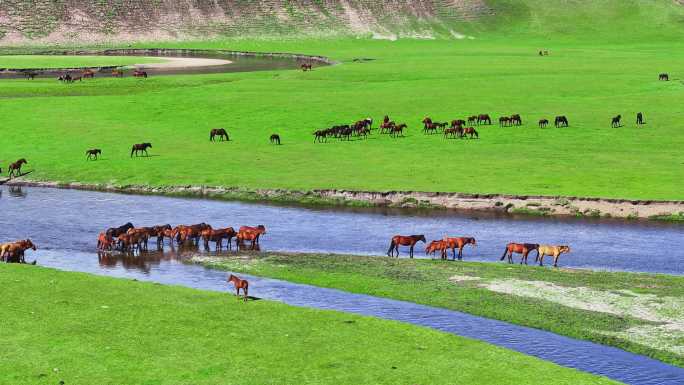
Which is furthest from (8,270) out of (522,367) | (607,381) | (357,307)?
(607,381)

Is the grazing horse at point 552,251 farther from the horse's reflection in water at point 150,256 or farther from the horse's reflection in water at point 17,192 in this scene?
the horse's reflection in water at point 17,192

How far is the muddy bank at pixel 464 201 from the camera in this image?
4966cm

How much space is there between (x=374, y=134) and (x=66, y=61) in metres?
81.8

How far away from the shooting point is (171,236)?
43.6 metres

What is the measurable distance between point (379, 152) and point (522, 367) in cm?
4126

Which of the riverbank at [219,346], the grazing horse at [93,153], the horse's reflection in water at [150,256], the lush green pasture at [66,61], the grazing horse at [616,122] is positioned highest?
the lush green pasture at [66,61]

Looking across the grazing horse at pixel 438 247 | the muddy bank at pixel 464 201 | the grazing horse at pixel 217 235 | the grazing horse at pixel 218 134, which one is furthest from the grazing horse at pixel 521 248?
the grazing horse at pixel 218 134

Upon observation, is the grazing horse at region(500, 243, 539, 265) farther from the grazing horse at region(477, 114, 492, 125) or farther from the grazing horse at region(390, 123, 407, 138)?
the grazing horse at region(477, 114, 492, 125)

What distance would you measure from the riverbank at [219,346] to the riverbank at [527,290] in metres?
3.91

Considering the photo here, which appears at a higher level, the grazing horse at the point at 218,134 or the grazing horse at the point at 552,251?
the grazing horse at the point at 218,134

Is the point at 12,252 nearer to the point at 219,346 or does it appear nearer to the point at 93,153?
the point at 219,346

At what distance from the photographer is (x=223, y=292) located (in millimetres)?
33281

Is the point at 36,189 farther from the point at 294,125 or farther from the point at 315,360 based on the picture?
the point at 315,360

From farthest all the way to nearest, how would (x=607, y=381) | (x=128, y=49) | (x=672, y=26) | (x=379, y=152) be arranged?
(x=672, y=26)
(x=128, y=49)
(x=379, y=152)
(x=607, y=381)
